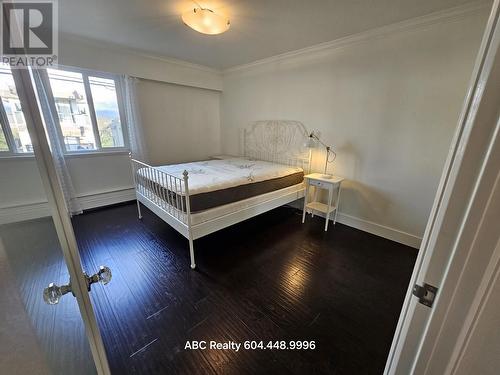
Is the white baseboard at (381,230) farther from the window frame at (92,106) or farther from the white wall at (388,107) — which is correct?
the window frame at (92,106)

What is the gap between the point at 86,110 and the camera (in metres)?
3.30

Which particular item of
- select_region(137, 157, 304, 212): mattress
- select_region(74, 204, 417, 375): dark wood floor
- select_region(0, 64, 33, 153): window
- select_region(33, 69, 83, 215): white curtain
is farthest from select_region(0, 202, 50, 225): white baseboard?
select_region(33, 69, 83, 215): white curtain

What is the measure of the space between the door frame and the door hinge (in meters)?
1.06

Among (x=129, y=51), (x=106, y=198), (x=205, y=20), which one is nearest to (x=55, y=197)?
(x=205, y=20)

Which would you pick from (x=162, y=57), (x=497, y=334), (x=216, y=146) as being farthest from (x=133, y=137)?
(x=497, y=334)

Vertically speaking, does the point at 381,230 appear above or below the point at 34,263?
below

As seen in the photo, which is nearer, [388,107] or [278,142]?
[388,107]

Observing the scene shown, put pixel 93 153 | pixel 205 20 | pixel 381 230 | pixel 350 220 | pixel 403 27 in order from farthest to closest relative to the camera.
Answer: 1. pixel 93 153
2. pixel 350 220
3. pixel 381 230
4. pixel 403 27
5. pixel 205 20

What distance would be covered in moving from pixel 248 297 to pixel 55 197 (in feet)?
5.24

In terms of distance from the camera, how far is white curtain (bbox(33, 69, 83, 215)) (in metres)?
2.77

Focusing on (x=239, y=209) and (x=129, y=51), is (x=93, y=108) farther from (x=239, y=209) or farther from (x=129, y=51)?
(x=239, y=209)

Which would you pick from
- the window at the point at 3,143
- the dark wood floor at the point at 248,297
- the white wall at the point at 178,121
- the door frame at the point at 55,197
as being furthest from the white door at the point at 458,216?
the white wall at the point at 178,121

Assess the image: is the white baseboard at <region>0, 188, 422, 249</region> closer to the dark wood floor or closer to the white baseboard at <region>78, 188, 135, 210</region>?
the white baseboard at <region>78, 188, 135, 210</region>

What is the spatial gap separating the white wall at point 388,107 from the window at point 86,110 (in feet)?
9.47
